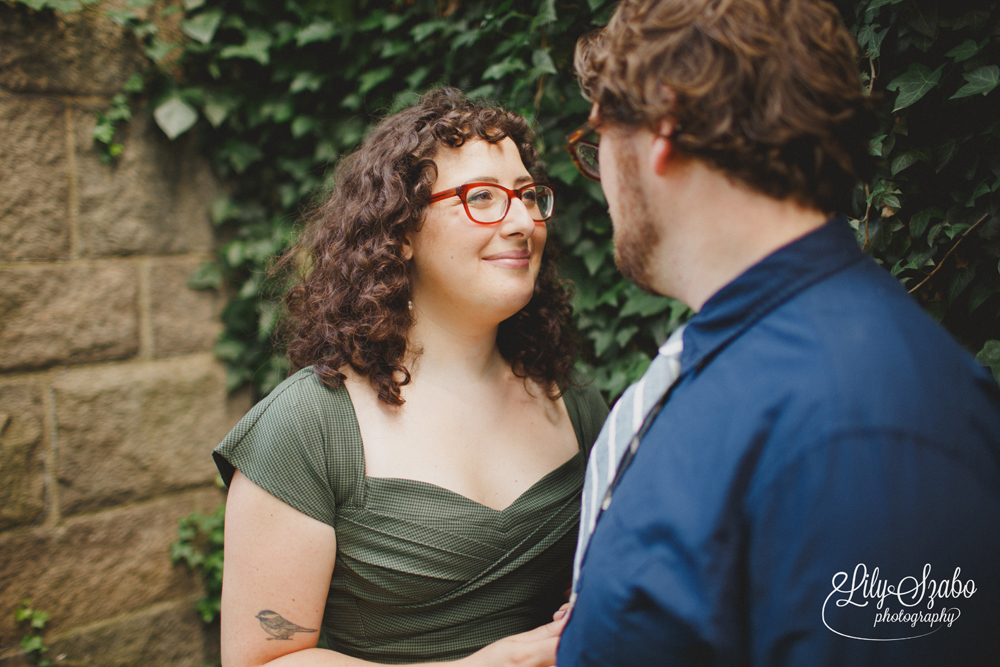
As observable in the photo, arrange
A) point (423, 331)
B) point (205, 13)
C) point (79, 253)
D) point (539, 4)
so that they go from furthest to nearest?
point (205, 13) → point (79, 253) → point (539, 4) → point (423, 331)

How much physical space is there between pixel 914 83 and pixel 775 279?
865 millimetres

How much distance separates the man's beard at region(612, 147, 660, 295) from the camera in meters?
1.03

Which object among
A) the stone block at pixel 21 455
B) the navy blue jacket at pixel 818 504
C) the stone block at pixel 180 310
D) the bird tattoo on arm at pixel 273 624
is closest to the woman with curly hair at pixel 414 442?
the bird tattoo on arm at pixel 273 624

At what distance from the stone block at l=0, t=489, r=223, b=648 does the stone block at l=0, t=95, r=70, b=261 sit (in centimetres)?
112

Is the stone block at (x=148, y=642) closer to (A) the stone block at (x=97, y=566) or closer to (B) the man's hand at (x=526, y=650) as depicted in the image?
(A) the stone block at (x=97, y=566)

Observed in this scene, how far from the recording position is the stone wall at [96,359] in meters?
2.42

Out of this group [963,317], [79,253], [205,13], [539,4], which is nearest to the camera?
[963,317]

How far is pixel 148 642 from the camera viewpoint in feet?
9.04

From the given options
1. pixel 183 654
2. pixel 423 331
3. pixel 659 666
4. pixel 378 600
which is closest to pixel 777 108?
pixel 659 666

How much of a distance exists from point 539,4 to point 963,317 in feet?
5.23

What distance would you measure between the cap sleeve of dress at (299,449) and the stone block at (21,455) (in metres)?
1.55

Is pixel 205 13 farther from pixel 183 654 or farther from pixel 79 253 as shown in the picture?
pixel 183 654

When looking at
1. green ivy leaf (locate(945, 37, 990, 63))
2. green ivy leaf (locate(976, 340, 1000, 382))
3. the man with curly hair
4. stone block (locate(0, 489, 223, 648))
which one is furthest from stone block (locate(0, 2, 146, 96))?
green ivy leaf (locate(976, 340, 1000, 382))

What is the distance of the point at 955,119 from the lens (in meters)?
1.38
